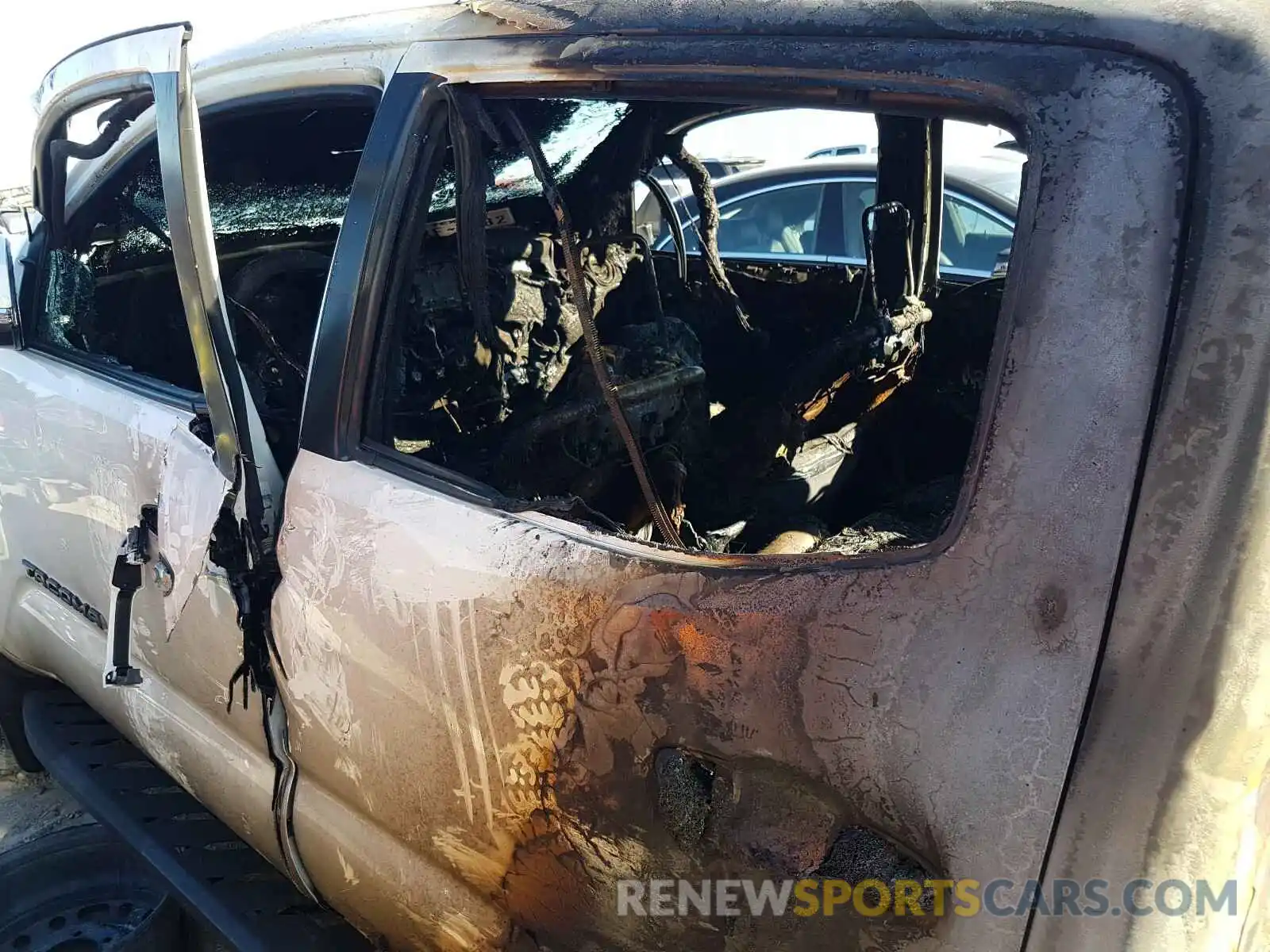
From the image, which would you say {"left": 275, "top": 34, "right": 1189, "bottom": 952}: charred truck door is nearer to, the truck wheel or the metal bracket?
the metal bracket

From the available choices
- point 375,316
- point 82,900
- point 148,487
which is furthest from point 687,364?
point 82,900

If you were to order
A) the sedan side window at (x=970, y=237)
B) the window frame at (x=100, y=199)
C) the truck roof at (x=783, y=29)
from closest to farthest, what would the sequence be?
the truck roof at (x=783, y=29) < the window frame at (x=100, y=199) < the sedan side window at (x=970, y=237)

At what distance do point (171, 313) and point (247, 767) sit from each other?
1353 mm

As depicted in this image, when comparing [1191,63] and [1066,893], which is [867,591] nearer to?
[1066,893]

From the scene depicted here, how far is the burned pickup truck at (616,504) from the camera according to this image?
833mm

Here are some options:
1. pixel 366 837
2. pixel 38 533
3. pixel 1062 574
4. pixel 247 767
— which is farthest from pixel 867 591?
pixel 38 533

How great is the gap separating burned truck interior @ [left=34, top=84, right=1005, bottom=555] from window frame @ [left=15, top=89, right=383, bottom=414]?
0.02 meters

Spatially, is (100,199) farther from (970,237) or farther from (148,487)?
(970,237)

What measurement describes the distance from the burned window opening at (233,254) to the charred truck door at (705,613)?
0.47 metres

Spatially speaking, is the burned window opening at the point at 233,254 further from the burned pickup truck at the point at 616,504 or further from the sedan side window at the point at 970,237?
the sedan side window at the point at 970,237

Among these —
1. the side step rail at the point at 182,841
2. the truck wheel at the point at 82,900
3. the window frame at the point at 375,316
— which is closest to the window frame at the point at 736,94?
the window frame at the point at 375,316

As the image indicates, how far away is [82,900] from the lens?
7.00 ft

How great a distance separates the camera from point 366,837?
1.44m

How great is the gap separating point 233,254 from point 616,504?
48.3 inches
